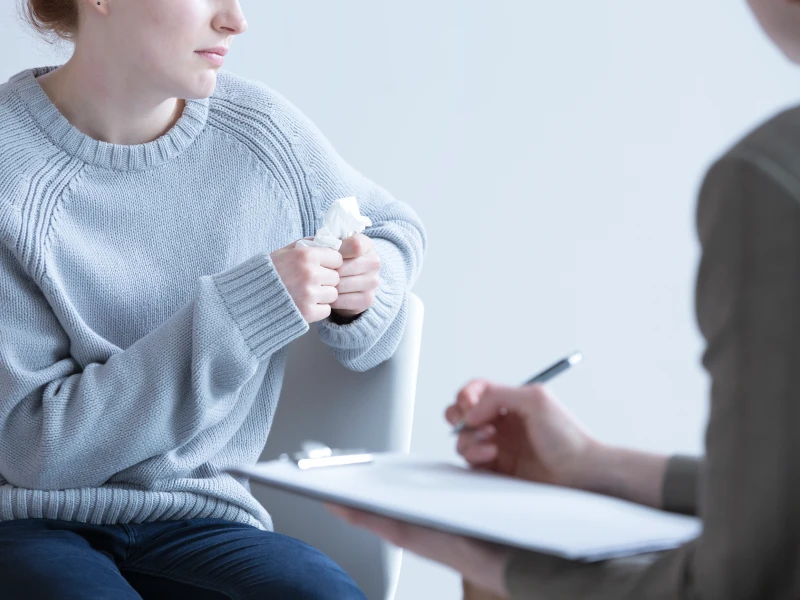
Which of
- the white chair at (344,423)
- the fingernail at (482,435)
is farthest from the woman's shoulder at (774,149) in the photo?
the white chair at (344,423)

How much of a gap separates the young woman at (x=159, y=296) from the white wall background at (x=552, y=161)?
2.20ft

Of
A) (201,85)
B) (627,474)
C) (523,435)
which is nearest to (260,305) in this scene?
(201,85)

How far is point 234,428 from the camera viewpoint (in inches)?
50.2

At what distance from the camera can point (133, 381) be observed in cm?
113

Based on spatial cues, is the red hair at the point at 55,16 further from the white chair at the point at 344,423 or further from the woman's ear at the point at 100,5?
the white chair at the point at 344,423

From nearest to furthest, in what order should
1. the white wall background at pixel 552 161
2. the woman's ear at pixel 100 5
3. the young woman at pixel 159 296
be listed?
the young woman at pixel 159 296 → the woman's ear at pixel 100 5 → the white wall background at pixel 552 161

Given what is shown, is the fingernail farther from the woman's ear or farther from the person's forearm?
the woman's ear

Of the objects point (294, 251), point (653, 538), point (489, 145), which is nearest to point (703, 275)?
point (653, 538)

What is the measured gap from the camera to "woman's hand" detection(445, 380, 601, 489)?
78cm

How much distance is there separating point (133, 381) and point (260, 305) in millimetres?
177

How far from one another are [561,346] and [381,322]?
1028 millimetres

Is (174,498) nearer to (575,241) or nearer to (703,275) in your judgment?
(703,275)

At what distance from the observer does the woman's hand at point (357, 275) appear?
1191 mm

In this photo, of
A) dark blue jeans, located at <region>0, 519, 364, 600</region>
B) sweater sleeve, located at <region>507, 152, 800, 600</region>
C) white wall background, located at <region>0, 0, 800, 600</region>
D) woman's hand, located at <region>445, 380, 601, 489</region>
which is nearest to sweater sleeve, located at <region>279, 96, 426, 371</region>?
dark blue jeans, located at <region>0, 519, 364, 600</region>
